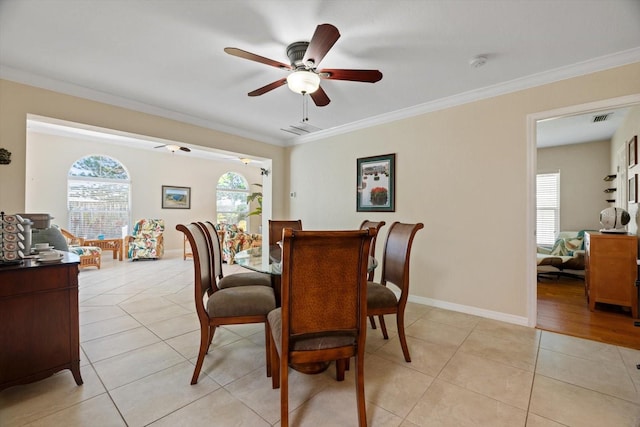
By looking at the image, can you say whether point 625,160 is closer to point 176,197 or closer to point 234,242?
point 234,242

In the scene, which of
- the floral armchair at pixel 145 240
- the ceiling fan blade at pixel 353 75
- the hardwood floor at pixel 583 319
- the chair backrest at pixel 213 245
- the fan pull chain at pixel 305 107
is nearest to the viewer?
the ceiling fan blade at pixel 353 75

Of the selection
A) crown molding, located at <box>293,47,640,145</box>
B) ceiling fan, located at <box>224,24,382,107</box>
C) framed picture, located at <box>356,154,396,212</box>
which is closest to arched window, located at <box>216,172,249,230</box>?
crown molding, located at <box>293,47,640,145</box>

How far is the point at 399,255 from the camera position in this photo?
2254mm

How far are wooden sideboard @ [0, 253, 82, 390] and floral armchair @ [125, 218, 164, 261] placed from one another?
4.71 meters

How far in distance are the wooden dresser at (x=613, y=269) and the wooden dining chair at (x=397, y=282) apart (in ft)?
8.26

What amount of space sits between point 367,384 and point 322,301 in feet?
2.81

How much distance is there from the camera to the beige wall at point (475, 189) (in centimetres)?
271

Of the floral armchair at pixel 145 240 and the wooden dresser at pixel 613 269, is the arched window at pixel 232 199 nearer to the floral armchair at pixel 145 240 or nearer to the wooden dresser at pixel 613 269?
the floral armchair at pixel 145 240

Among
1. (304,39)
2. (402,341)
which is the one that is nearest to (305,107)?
(304,39)

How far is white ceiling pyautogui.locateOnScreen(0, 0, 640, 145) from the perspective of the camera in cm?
181

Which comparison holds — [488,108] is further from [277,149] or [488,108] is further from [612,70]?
[277,149]

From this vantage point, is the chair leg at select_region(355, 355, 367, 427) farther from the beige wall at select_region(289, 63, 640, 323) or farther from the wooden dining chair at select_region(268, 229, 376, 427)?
the beige wall at select_region(289, 63, 640, 323)

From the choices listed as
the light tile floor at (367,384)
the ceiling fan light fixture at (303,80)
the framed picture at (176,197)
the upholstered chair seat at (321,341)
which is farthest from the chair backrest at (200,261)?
the framed picture at (176,197)

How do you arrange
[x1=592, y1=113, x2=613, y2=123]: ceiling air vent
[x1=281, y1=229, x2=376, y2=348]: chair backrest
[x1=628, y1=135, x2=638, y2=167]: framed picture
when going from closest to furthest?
[x1=281, y1=229, x2=376, y2=348]: chair backrest → [x1=628, y1=135, x2=638, y2=167]: framed picture → [x1=592, y1=113, x2=613, y2=123]: ceiling air vent
